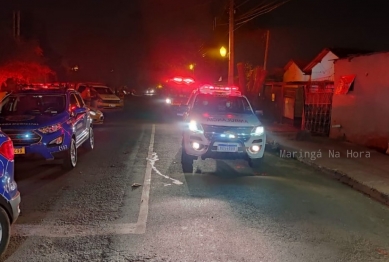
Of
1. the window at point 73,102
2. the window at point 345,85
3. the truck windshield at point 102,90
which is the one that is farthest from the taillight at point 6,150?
the truck windshield at point 102,90

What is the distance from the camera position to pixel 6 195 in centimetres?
501

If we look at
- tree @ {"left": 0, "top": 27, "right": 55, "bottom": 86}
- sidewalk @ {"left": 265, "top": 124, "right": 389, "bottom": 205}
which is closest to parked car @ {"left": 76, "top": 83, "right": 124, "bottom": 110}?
tree @ {"left": 0, "top": 27, "right": 55, "bottom": 86}

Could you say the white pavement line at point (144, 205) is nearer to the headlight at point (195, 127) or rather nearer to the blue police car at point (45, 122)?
the headlight at point (195, 127)

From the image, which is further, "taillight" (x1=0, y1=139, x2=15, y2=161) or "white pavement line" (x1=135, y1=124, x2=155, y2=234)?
"white pavement line" (x1=135, y1=124, x2=155, y2=234)

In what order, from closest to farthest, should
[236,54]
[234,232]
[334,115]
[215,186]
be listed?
[234,232] → [215,186] → [334,115] → [236,54]

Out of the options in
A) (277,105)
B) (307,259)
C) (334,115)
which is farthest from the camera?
(277,105)

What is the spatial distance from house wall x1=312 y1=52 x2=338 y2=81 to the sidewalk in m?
16.7

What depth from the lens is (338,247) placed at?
214 inches

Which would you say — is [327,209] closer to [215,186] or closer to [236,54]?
[215,186]

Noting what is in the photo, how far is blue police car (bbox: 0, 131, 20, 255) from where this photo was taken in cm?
494

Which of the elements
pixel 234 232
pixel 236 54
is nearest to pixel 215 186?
pixel 234 232

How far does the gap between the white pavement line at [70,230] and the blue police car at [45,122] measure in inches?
131

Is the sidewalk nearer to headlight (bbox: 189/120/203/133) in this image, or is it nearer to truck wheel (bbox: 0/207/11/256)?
headlight (bbox: 189/120/203/133)

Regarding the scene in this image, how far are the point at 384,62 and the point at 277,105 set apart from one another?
9.38 m
